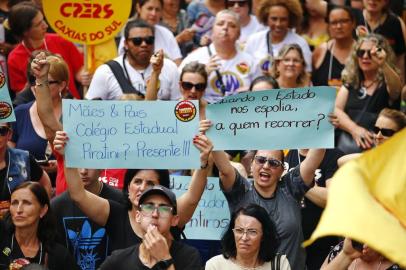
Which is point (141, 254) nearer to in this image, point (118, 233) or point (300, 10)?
point (118, 233)

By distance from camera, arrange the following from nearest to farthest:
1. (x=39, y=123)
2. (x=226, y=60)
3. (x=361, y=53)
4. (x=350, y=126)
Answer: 1. (x=39, y=123)
2. (x=350, y=126)
3. (x=361, y=53)
4. (x=226, y=60)

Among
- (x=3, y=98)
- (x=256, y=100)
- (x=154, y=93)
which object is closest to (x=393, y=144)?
(x=256, y=100)

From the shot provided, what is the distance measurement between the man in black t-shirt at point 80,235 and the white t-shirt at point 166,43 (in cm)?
387

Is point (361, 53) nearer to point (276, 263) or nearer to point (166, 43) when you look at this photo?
point (166, 43)

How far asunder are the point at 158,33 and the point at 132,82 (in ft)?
4.36

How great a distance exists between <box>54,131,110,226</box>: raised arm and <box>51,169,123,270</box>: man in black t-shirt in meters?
0.17

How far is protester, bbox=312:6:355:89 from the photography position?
11.7 m

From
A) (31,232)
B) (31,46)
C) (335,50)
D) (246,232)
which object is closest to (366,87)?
(335,50)

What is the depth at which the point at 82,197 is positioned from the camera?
7.62m

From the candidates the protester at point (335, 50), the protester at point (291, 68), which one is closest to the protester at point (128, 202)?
the protester at point (291, 68)

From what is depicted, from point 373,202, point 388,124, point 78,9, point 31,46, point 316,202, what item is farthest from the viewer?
point 31,46

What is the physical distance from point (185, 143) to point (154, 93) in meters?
1.91

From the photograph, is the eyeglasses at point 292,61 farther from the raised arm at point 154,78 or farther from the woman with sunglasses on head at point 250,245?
the woman with sunglasses on head at point 250,245

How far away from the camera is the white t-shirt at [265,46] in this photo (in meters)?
11.8
